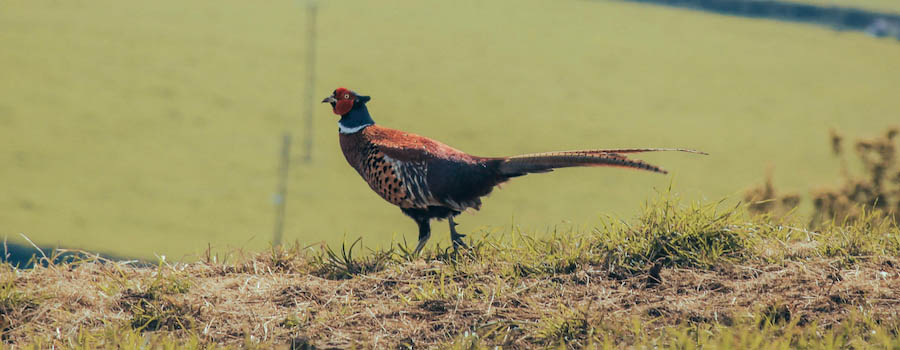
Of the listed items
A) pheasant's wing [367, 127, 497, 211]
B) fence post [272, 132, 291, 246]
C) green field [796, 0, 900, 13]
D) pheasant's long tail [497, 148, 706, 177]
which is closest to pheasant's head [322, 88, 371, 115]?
pheasant's wing [367, 127, 497, 211]

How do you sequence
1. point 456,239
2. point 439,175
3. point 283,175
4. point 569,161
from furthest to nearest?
point 283,175 < point 439,175 < point 456,239 < point 569,161

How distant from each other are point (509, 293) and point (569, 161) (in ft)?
2.31

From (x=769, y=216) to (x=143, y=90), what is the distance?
40.4 metres

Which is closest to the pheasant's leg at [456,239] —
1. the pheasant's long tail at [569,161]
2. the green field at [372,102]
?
the pheasant's long tail at [569,161]

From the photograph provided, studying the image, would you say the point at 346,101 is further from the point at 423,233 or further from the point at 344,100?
the point at 423,233

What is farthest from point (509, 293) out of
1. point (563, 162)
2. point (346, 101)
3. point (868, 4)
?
point (868, 4)

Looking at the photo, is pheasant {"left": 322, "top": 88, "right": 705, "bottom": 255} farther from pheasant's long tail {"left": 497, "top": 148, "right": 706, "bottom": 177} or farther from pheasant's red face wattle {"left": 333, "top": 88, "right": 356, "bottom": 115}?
pheasant's red face wattle {"left": 333, "top": 88, "right": 356, "bottom": 115}

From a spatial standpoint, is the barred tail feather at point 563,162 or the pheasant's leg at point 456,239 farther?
the pheasant's leg at point 456,239

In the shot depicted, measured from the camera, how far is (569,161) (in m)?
4.02

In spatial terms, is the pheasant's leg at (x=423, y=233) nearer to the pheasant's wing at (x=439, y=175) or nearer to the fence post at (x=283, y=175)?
the pheasant's wing at (x=439, y=175)

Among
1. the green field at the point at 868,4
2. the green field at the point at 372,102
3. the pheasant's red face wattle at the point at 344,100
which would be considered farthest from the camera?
the green field at the point at 868,4

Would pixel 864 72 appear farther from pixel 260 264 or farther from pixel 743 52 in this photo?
pixel 260 264

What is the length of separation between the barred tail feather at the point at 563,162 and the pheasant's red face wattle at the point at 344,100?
96 cm

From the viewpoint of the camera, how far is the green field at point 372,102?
32969 mm
